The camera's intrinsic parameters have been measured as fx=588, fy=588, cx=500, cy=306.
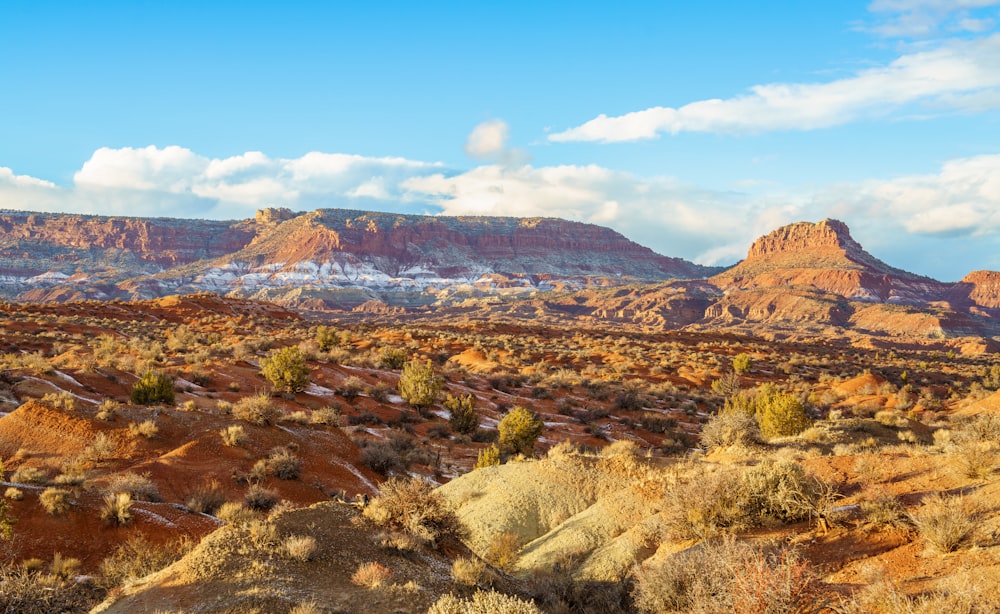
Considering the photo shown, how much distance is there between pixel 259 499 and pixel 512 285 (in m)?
178

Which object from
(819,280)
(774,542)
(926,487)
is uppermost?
Answer: (819,280)

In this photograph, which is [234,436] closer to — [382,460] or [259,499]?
[382,460]

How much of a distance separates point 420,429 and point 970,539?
58.7ft

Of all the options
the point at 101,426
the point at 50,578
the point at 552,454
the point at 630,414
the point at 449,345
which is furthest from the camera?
the point at 449,345

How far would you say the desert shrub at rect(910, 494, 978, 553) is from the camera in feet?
22.1

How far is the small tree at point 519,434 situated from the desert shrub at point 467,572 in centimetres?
1208

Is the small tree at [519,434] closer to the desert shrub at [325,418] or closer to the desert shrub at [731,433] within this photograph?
the desert shrub at [731,433]

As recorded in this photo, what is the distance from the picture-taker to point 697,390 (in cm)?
3603

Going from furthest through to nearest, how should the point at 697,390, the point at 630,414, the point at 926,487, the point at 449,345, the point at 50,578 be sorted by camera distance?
the point at 449,345 < the point at 697,390 < the point at 630,414 < the point at 926,487 < the point at 50,578

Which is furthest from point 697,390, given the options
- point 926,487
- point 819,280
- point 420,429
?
point 819,280

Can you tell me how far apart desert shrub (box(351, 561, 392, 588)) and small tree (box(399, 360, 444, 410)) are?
1817cm

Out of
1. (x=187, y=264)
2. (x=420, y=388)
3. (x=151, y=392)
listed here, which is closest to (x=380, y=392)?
(x=420, y=388)

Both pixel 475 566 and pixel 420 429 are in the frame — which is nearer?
pixel 475 566

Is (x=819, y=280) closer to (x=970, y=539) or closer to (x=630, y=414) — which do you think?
(x=630, y=414)
